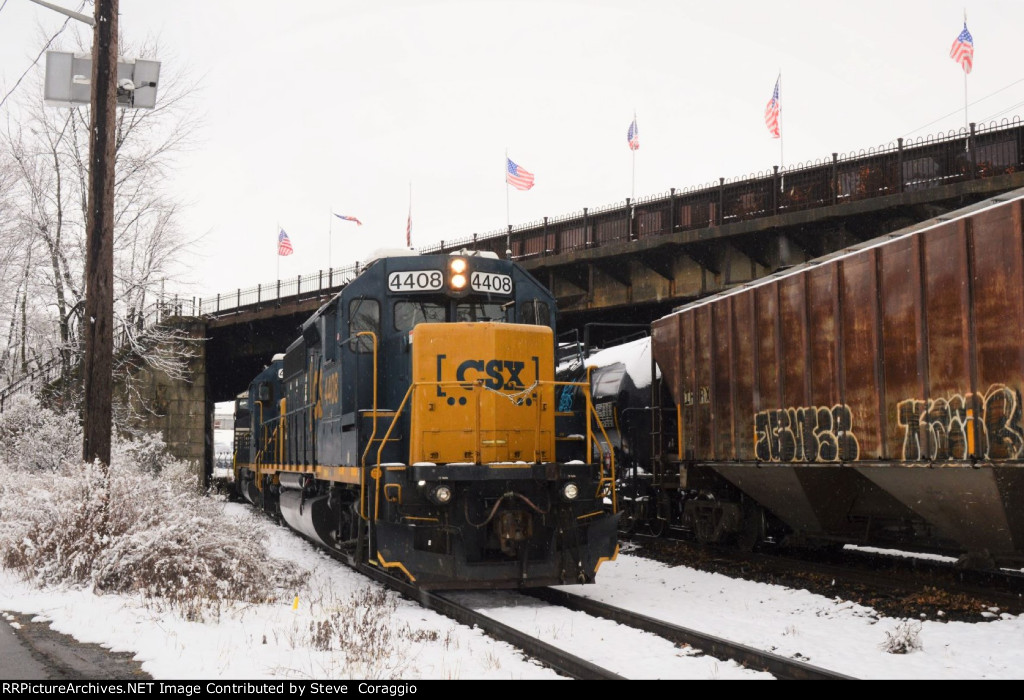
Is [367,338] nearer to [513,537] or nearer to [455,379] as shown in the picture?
[455,379]

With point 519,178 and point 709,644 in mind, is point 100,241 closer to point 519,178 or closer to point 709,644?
point 709,644

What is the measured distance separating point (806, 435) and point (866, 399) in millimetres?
1149

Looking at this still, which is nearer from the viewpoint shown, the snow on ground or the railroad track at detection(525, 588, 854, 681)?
the railroad track at detection(525, 588, 854, 681)

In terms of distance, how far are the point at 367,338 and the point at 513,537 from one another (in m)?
3.07

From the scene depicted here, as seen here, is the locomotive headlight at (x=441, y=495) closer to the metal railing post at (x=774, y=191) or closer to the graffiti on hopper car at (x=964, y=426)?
the graffiti on hopper car at (x=964, y=426)

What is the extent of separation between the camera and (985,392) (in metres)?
8.42

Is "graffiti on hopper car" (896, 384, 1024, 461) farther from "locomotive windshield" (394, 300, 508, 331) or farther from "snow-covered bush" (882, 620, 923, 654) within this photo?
"locomotive windshield" (394, 300, 508, 331)

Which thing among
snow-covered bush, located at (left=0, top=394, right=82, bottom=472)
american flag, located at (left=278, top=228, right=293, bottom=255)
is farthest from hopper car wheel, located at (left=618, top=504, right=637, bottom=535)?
american flag, located at (left=278, top=228, right=293, bottom=255)

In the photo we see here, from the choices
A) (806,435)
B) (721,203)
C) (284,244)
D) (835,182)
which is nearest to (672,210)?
(721,203)

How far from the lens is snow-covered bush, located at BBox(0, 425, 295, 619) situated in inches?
373

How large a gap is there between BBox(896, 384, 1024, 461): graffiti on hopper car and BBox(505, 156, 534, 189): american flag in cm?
2361

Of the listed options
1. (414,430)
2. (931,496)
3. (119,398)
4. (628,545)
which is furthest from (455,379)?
(119,398)

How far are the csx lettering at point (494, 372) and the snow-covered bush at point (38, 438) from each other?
13444 millimetres
